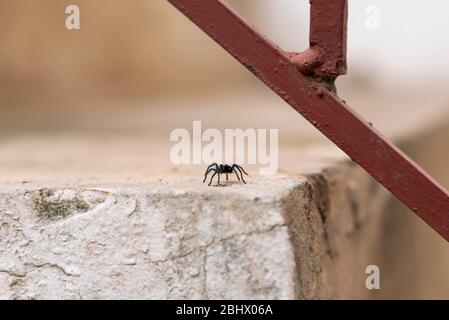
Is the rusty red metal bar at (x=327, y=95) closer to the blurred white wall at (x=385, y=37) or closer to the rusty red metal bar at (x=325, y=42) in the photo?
the rusty red metal bar at (x=325, y=42)

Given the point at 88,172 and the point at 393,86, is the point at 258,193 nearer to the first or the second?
the point at 88,172

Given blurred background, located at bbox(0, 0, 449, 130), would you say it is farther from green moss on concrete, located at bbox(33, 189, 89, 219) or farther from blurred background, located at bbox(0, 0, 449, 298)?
green moss on concrete, located at bbox(33, 189, 89, 219)

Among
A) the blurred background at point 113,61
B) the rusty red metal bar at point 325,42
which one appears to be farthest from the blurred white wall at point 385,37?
the rusty red metal bar at point 325,42

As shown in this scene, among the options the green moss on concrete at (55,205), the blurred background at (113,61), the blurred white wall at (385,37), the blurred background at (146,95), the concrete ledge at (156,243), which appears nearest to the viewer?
the concrete ledge at (156,243)

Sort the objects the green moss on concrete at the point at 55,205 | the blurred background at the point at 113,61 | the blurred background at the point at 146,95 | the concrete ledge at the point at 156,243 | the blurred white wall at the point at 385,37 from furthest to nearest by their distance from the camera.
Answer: the blurred white wall at the point at 385,37, the blurred background at the point at 113,61, the blurred background at the point at 146,95, the green moss on concrete at the point at 55,205, the concrete ledge at the point at 156,243

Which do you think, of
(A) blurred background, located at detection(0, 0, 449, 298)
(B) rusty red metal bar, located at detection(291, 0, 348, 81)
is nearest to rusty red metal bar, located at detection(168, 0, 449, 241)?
(B) rusty red metal bar, located at detection(291, 0, 348, 81)

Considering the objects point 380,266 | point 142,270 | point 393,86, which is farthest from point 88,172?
point 393,86

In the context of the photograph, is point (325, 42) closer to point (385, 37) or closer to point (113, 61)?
point (113, 61)

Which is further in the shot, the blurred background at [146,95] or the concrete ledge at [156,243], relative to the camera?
the blurred background at [146,95]
